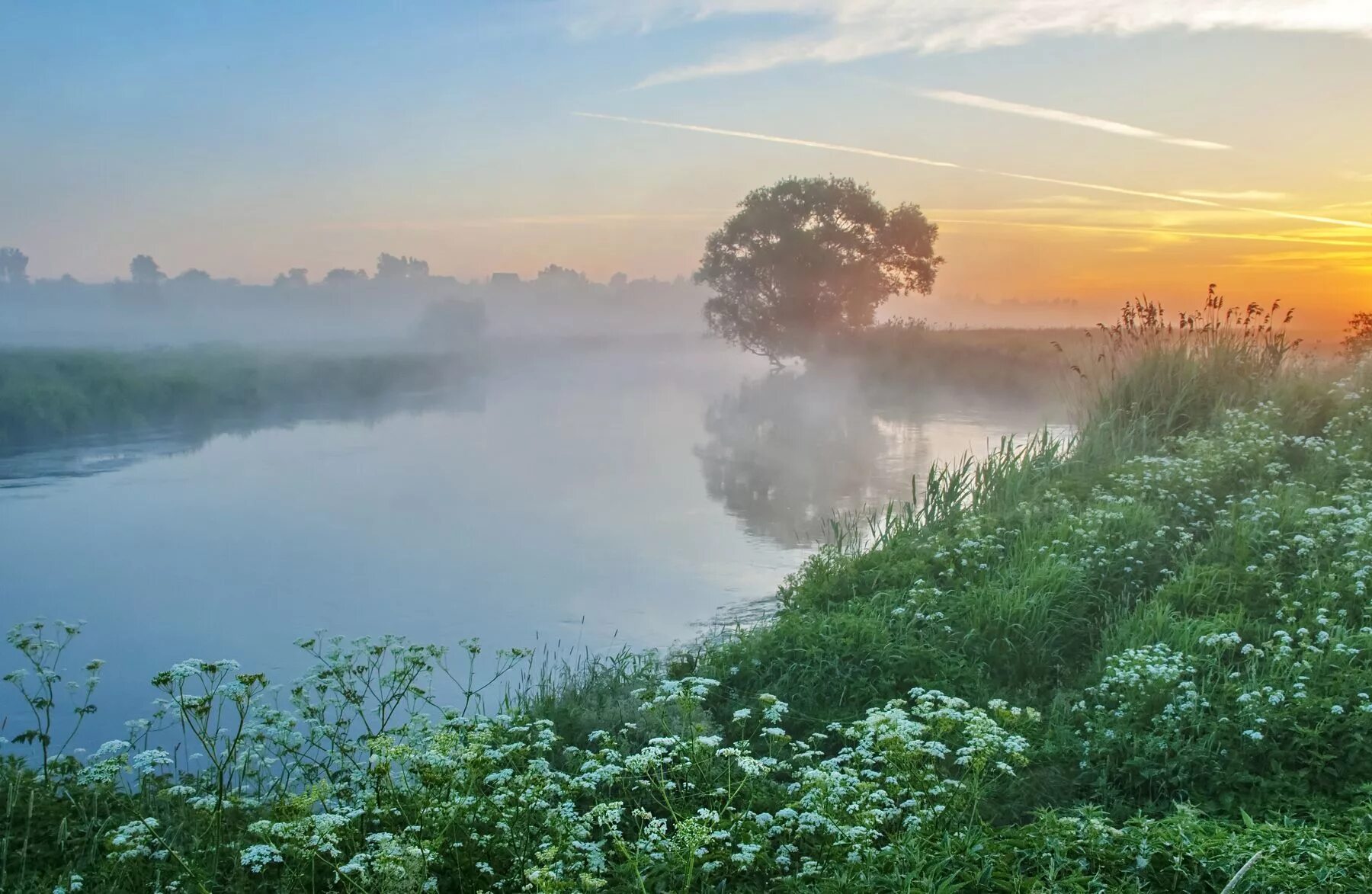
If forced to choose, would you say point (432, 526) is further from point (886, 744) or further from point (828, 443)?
point (886, 744)

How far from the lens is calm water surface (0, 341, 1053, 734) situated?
7871 millimetres

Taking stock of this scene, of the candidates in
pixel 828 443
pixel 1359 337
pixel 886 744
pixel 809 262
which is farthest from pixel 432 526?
pixel 809 262

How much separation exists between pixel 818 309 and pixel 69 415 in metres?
18.3

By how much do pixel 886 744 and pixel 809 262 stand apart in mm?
24482

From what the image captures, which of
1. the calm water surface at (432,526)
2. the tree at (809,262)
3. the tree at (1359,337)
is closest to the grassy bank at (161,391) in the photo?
the calm water surface at (432,526)

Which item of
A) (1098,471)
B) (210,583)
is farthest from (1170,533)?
(210,583)

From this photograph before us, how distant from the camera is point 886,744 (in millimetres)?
3293

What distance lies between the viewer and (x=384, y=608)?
8.30 metres

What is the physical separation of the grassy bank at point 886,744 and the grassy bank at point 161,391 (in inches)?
499

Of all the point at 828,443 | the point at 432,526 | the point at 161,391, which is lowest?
the point at 828,443

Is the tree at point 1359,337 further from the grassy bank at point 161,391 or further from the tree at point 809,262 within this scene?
the grassy bank at point 161,391

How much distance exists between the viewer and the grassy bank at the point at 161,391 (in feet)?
61.4

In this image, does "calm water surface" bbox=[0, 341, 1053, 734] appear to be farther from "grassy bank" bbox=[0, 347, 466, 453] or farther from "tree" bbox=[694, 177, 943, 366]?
"tree" bbox=[694, 177, 943, 366]

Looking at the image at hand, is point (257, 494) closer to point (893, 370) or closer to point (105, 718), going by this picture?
point (105, 718)
